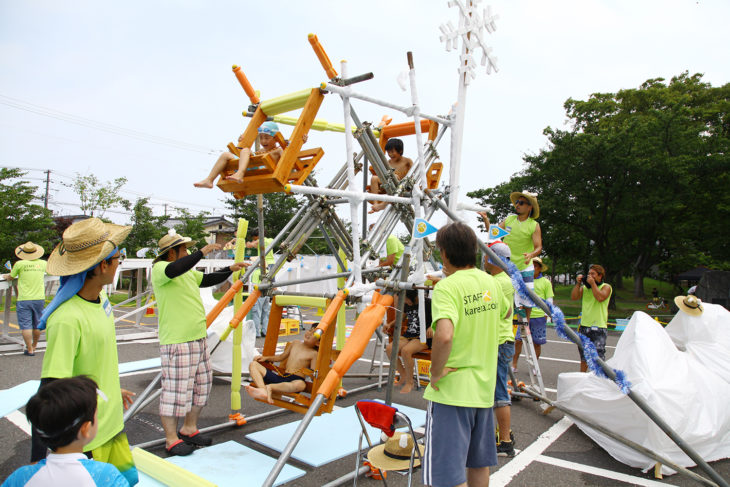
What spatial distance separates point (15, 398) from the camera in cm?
392

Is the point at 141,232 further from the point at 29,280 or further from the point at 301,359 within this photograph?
the point at 301,359

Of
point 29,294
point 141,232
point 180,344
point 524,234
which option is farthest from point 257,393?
point 141,232

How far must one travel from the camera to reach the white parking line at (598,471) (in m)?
3.89

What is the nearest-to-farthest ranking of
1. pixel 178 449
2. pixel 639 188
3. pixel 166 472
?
pixel 166 472
pixel 178 449
pixel 639 188

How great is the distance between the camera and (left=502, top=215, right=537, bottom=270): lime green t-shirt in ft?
17.9

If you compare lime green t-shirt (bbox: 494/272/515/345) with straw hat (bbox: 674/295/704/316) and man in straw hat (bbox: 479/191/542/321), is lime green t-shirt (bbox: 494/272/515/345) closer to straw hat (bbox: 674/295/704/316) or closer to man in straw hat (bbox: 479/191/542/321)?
man in straw hat (bbox: 479/191/542/321)

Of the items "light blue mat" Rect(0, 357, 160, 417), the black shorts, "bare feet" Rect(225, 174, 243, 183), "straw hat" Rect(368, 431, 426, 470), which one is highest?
"bare feet" Rect(225, 174, 243, 183)

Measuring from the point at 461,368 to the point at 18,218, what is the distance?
22058 millimetres

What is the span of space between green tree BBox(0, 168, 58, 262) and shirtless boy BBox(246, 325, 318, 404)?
58.3ft

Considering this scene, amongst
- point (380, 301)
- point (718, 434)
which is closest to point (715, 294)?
point (718, 434)

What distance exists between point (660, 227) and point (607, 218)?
2.11 meters

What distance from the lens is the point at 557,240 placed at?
20312 mm

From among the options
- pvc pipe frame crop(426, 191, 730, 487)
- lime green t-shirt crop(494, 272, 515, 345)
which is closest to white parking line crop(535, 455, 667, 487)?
pvc pipe frame crop(426, 191, 730, 487)

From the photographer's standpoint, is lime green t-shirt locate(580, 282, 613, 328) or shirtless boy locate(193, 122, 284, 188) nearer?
shirtless boy locate(193, 122, 284, 188)
